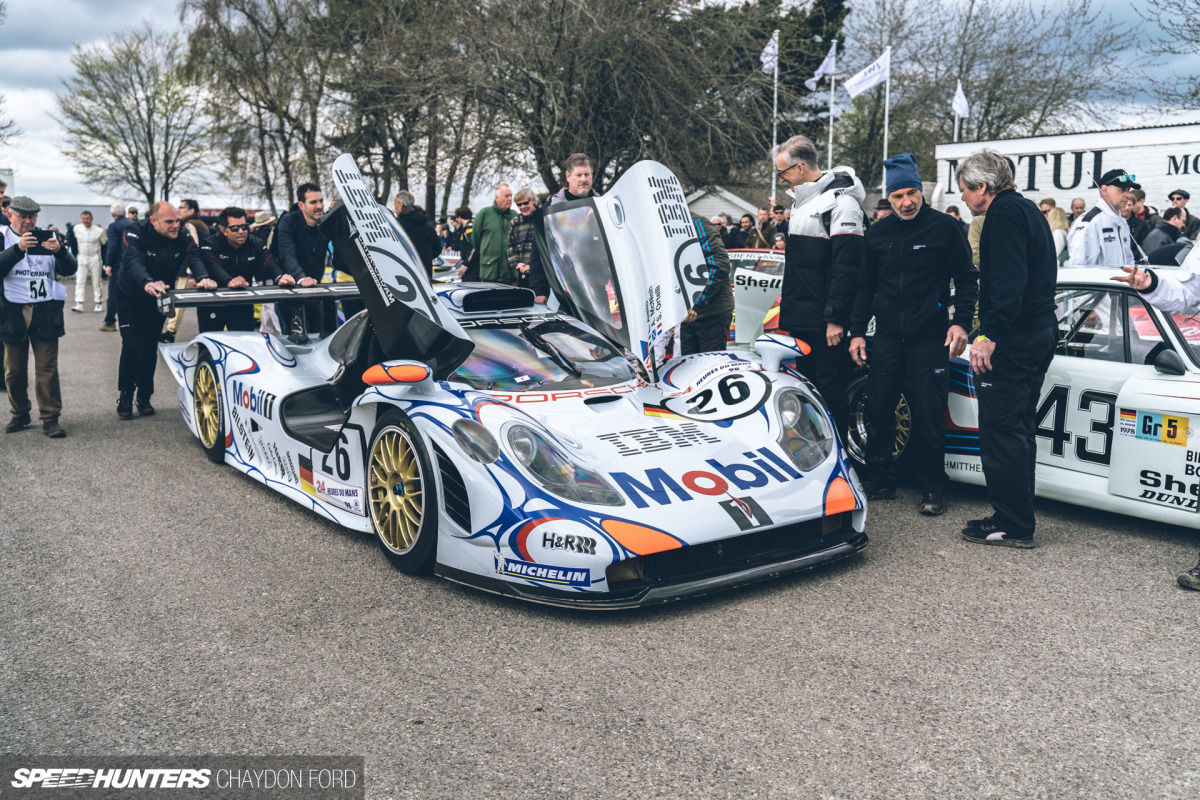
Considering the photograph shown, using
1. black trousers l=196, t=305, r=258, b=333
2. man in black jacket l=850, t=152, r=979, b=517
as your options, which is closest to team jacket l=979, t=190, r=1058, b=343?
man in black jacket l=850, t=152, r=979, b=517

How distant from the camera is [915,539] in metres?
4.84

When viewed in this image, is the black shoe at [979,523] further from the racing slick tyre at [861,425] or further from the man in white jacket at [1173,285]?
the man in white jacket at [1173,285]

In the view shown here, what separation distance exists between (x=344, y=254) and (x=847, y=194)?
2925 mm

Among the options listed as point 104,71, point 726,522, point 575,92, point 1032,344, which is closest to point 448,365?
point 726,522

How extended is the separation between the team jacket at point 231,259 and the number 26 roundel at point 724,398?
15.9 feet

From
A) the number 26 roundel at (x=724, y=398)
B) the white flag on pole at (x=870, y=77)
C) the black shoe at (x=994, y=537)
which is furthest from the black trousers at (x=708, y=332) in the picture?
the white flag on pole at (x=870, y=77)

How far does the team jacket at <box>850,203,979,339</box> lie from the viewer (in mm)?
5121

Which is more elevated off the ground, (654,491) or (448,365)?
(448,365)

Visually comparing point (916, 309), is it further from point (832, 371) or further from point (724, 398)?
point (724, 398)

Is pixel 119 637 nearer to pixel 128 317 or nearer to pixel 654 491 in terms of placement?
pixel 654 491

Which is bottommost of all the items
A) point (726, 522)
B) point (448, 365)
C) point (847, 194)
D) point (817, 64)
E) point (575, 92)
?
point (726, 522)

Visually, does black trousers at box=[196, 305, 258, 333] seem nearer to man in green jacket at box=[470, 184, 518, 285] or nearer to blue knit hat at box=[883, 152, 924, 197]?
man in green jacket at box=[470, 184, 518, 285]

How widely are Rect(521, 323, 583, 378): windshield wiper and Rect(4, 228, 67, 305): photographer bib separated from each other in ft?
15.1

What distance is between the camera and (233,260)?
28.9ft
